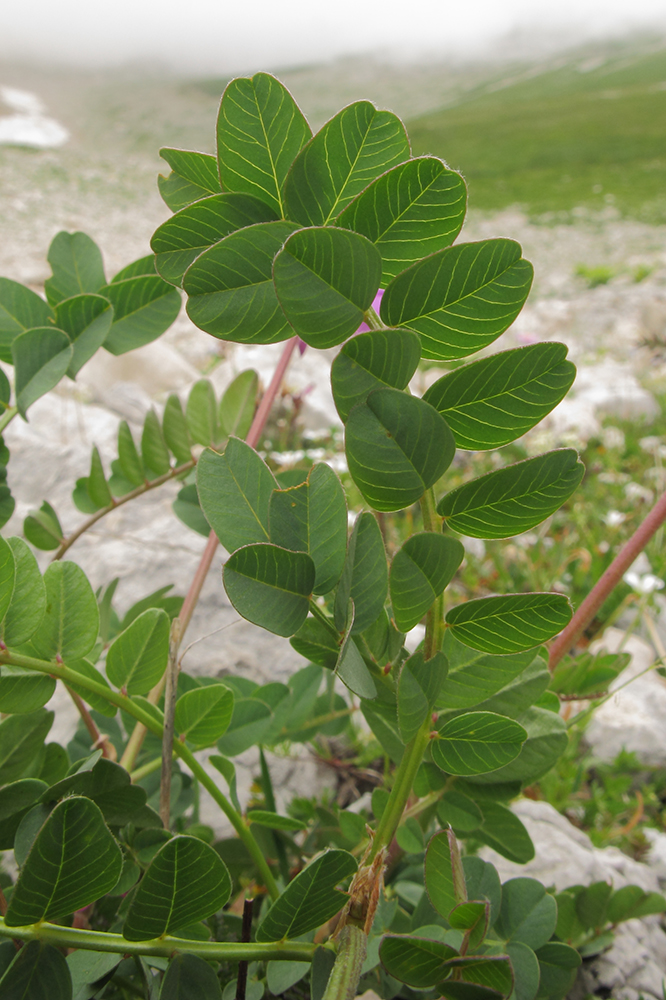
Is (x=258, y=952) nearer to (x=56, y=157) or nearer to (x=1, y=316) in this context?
(x=1, y=316)

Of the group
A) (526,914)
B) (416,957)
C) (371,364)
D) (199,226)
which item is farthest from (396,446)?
(526,914)

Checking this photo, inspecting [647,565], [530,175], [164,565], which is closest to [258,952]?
[164,565]

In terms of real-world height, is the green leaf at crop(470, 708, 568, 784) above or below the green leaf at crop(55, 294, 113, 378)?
A: below

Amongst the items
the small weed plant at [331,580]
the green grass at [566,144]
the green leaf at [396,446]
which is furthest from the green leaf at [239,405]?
the green grass at [566,144]

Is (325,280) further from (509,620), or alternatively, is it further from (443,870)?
(443,870)

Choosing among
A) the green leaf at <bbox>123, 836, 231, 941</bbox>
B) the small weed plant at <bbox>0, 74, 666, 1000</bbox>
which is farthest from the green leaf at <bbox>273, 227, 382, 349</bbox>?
the green leaf at <bbox>123, 836, 231, 941</bbox>

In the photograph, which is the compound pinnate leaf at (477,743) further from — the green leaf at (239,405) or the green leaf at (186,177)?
the green leaf at (239,405)

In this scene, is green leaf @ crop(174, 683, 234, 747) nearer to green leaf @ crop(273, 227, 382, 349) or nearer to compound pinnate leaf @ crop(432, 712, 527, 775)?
compound pinnate leaf @ crop(432, 712, 527, 775)

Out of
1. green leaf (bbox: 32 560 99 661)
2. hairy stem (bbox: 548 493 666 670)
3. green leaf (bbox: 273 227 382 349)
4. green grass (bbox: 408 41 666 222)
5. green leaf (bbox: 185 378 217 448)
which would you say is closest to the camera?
green leaf (bbox: 273 227 382 349)
